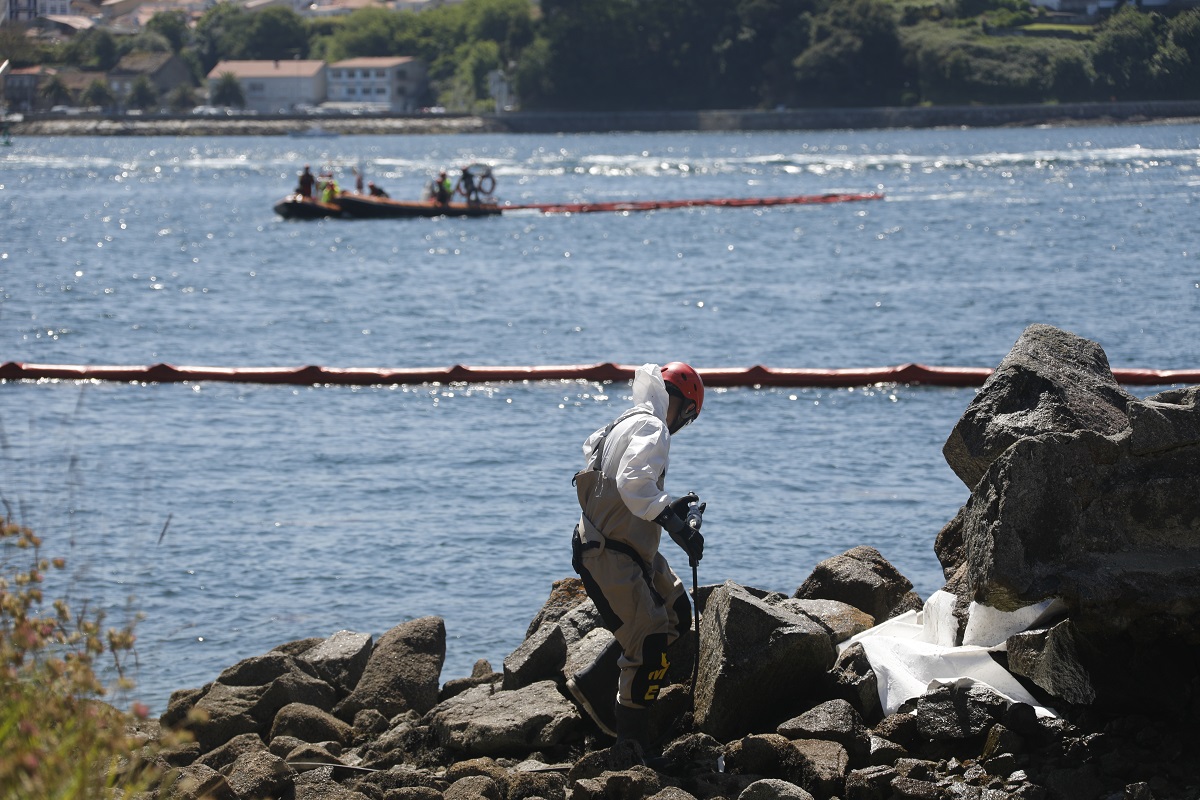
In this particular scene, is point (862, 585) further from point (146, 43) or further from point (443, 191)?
point (146, 43)

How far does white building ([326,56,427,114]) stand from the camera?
158875 mm

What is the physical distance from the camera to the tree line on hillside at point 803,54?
387ft

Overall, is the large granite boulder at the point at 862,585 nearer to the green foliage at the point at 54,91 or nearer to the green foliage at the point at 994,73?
the green foliage at the point at 994,73

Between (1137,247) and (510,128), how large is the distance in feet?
323

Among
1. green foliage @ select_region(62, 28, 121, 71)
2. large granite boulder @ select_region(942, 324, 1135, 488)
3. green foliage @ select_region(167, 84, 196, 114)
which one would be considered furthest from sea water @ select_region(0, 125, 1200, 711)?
green foliage @ select_region(167, 84, 196, 114)

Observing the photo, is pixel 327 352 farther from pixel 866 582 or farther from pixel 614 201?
pixel 614 201

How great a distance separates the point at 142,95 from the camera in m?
147

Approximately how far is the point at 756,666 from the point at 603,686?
648 millimetres

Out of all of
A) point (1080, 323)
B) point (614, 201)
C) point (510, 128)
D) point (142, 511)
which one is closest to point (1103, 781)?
point (142, 511)

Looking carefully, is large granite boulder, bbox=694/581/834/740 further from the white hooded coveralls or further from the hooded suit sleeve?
the hooded suit sleeve

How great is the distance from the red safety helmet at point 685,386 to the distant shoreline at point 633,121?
369 feet

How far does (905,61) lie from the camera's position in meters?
121

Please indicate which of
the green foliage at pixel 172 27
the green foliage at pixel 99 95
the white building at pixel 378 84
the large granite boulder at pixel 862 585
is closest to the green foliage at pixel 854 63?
the white building at pixel 378 84

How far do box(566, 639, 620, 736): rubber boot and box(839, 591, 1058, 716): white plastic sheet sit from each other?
3.65 feet
